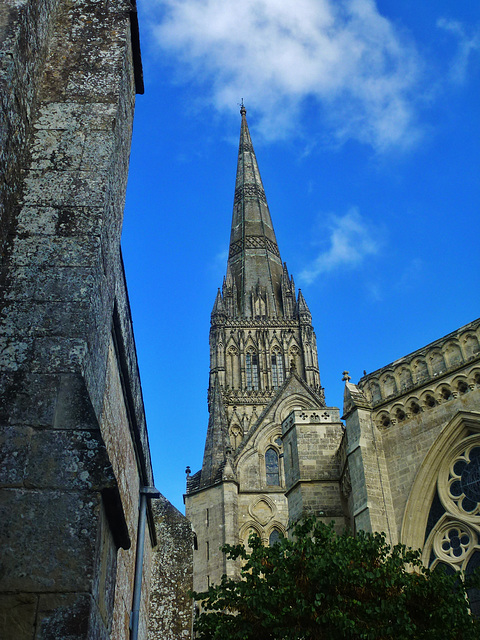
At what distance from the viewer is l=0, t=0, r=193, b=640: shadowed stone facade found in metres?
2.38

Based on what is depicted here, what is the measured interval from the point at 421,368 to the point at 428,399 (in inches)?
31.2

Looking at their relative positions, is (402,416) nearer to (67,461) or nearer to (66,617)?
(67,461)

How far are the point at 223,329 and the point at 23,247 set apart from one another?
37645mm

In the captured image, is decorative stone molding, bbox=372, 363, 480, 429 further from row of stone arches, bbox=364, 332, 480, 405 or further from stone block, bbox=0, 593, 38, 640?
stone block, bbox=0, 593, 38, 640

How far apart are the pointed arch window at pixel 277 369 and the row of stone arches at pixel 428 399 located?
24997 mm

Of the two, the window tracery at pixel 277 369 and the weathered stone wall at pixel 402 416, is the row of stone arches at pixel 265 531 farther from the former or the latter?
the window tracery at pixel 277 369

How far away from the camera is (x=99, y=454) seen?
262cm

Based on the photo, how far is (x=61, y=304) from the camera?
3.09m

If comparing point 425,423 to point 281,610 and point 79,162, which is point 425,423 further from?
point 79,162

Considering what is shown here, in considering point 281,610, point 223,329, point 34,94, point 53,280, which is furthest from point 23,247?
point 223,329

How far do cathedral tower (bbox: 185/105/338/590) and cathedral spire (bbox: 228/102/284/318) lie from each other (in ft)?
0.27

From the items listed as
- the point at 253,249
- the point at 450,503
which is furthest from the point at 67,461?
the point at 253,249

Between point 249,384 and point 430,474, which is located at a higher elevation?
point 249,384

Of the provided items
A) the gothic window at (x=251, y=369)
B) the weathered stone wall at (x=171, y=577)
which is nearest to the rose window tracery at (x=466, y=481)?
the weathered stone wall at (x=171, y=577)
